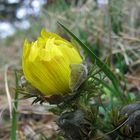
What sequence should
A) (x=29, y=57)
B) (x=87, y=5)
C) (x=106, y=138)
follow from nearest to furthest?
(x=29, y=57) < (x=106, y=138) < (x=87, y=5)

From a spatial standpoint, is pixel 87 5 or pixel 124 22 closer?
pixel 124 22

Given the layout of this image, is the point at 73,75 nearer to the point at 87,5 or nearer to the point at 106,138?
the point at 106,138

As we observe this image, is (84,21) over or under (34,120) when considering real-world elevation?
over

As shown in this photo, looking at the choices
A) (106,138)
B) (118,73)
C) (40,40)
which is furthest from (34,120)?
(40,40)

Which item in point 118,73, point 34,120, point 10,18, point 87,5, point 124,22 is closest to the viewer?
point 118,73

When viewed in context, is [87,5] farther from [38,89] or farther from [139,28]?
[38,89]

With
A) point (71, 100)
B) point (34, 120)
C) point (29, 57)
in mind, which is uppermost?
point (29, 57)

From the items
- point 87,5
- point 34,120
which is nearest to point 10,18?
point 87,5
